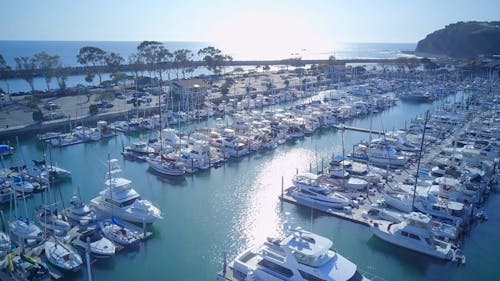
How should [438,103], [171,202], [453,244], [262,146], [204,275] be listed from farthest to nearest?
1. [438,103]
2. [262,146]
3. [171,202]
4. [453,244]
5. [204,275]

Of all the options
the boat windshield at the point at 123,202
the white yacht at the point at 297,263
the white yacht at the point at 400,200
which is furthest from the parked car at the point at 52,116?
the white yacht at the point at 400,200

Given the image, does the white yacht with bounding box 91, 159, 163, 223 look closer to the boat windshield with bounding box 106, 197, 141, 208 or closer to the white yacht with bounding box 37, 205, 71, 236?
the boat windshield with bounding box 106, 197, 141, 208

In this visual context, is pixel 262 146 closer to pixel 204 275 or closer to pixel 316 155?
pixel 316 155

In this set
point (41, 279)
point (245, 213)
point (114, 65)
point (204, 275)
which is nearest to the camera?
point (41, 279)

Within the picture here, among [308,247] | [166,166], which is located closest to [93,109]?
[166,166]

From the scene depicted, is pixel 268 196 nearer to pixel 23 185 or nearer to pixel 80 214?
pixel 80 214

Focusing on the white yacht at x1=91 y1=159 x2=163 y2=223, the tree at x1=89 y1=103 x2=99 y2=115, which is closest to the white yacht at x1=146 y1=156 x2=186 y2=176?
the white yacht at x1=91 y1=159 x2=163 y2=223

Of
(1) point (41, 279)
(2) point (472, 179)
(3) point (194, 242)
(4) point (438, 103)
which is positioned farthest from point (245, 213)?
(4) point (438, 103)
